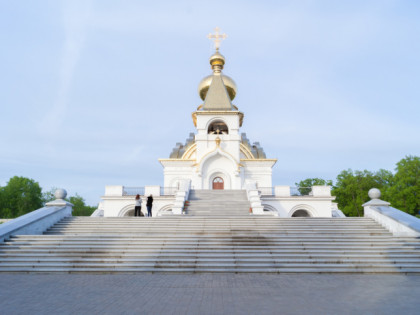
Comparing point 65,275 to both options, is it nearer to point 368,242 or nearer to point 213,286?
point 213,286

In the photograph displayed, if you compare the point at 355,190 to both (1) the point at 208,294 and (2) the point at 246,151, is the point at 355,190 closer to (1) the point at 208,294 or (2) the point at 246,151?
(2) the point at 246,151

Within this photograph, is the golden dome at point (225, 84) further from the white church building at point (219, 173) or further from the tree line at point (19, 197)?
the tree line at point (19, 197)

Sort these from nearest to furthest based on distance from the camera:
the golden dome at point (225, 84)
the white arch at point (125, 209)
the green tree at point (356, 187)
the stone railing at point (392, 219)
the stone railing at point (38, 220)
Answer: the stone railing at point (392, 219) < the stone railing at point (38, 220) < the white arch at point (125, 209) < the golden dome at point (225, 84) < the green tree at point (356, 187)

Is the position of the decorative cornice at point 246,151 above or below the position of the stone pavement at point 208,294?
above

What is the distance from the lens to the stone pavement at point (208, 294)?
15.6 feet

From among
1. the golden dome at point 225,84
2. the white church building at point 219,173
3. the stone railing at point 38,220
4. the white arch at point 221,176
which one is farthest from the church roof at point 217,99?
the stone railing at point 38,220

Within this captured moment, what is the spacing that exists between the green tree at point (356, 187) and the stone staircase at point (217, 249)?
36.0m

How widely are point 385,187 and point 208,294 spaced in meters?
44.3

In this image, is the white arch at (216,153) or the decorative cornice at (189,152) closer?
the white arch at (216,153)

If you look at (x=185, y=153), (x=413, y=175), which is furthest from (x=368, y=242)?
(x=413, y=175)

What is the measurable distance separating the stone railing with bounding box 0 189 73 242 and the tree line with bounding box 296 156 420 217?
2302 centimetres

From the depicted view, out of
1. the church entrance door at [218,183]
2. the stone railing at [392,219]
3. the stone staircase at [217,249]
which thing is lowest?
the stone staircase at [217,249]

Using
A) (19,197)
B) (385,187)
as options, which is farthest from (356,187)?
(19,197)

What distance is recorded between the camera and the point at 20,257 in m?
8.64
